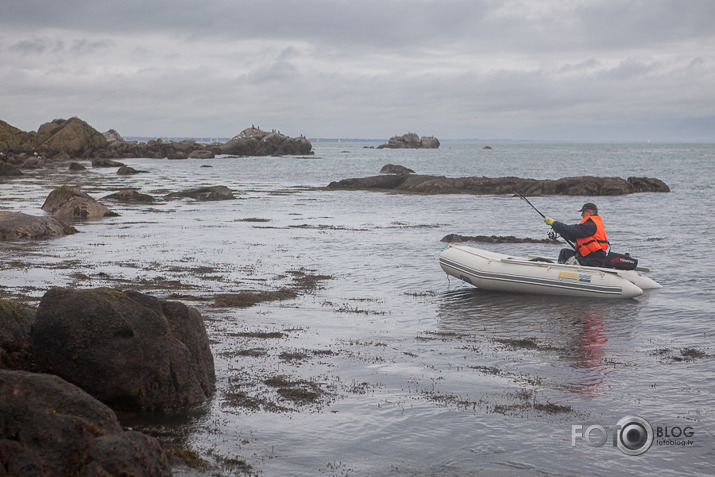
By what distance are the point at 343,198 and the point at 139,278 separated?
25.6 meters

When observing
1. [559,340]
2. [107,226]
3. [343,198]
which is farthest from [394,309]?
[343,198]

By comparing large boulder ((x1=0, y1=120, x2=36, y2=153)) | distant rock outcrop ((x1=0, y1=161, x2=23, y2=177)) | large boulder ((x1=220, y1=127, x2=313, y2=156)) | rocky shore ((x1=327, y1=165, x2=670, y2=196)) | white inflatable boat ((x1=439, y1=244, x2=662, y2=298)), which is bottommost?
white inflatable boat ((x1=439, y1=244, x2=662, y2=298))

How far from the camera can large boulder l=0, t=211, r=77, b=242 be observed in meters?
19.0

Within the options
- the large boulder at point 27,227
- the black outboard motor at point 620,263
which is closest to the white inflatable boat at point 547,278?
the black outboard motor at point 620,263

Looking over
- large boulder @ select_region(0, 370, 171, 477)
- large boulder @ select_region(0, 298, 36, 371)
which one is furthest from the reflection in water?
large boulder @ select_region(0, 298, 36, 371)

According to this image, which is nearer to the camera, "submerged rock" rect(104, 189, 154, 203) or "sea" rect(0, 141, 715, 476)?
Result: "sea" rect(0, 141, 715, 476)

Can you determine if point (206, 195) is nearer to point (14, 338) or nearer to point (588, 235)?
point (588, 235)

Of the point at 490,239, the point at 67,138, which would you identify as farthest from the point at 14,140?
the point at 490,239

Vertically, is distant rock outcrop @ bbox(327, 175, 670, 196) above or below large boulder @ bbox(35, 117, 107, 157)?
below

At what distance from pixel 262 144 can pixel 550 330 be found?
107 m

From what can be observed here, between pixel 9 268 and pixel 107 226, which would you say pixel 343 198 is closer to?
pixel 107 226

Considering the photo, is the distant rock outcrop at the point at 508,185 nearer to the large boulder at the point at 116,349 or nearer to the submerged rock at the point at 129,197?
the submerged rock at the point at 129,197

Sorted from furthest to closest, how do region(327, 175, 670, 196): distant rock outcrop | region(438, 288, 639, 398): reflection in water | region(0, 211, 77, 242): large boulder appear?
region(327, 175, 670, 196): distant rock outcrop < region(0, 211, 77, 242): large boulder < region(438, 288, 639, 398): reflection in water

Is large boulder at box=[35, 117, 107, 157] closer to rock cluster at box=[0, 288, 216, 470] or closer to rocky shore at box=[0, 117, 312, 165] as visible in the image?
rocky shore at box=[0, 117, 312, 165]
